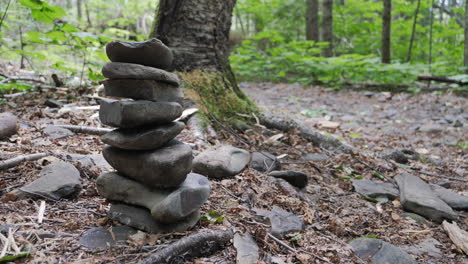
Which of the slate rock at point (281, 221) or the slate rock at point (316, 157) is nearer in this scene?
the slate rock at point (281, 221)

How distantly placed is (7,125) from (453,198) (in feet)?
15.7

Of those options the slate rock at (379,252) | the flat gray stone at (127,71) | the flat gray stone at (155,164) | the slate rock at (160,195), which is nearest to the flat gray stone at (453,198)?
the slate rock at (379,252)

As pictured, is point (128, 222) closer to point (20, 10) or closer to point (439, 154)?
point (439, 154)

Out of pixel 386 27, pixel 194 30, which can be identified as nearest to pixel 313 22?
pixel 386 27

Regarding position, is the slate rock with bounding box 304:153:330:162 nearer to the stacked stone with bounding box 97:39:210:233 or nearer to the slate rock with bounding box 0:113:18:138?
the stacked stone with bounding box 97:39:210:233

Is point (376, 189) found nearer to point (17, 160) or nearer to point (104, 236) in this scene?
point (104, 236)

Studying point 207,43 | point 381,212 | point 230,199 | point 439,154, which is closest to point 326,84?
point 439,154

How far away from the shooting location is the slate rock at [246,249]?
1.85 metres

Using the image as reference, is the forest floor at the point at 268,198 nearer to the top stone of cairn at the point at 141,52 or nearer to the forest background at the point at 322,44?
the top stone of cairn at the point at 141,52

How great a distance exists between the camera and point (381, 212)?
3178mm

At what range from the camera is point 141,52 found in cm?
202

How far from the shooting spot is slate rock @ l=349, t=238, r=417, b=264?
2.28 meters

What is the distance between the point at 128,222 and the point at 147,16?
17783 millimetres

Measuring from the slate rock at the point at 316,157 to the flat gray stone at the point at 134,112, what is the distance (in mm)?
2533
